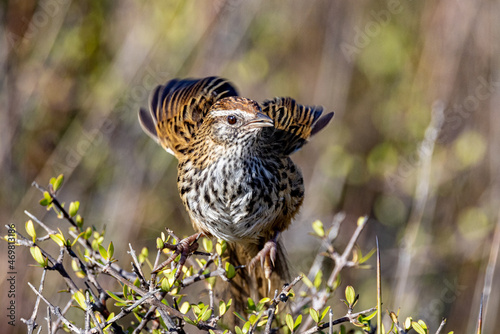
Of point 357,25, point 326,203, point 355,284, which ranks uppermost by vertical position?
point 357,25

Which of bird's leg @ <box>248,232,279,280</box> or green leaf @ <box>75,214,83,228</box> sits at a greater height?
bird's leg @ <box>248,232,279,280</box>

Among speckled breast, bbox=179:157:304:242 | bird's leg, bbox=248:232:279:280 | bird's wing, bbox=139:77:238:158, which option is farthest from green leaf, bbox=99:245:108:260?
bird's wing, bbox=139:77:238:158

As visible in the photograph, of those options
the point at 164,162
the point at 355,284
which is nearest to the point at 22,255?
the point at 164,162

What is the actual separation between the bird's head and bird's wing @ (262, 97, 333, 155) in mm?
444

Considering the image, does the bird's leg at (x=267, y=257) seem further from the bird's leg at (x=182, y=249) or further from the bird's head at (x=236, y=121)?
the bird's head at (x=236, y=121)

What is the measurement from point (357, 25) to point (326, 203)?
1.77 meters

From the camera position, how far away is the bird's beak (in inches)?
118

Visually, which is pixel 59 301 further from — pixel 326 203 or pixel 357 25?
pixel 357 25

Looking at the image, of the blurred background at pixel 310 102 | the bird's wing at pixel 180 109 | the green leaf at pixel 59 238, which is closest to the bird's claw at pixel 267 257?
the bird's wing at pixel 180 109

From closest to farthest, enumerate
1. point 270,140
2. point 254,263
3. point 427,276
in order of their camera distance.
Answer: point 254,263
point 270,140
point 427,276

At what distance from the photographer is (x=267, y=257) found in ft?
10.9

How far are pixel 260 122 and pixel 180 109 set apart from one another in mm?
1155

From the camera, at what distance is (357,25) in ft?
20.1

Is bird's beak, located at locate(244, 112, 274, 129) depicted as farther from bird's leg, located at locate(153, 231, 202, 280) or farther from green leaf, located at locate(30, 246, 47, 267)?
green leaf, located at locate(30, 246, 47, 267)
